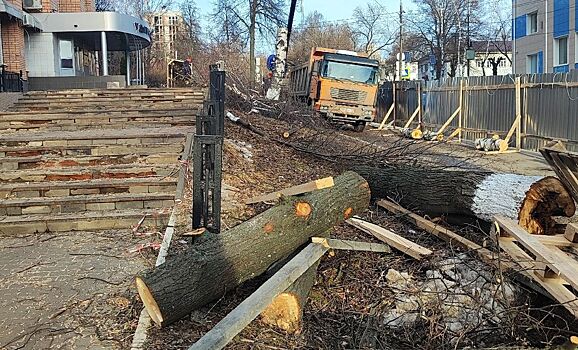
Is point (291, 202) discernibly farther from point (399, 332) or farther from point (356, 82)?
point (356, 82)

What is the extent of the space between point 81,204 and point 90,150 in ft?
6.93

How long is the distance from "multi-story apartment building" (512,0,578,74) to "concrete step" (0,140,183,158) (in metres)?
26.4

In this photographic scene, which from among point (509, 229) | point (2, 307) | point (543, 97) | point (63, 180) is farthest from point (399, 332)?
point (543, 97)

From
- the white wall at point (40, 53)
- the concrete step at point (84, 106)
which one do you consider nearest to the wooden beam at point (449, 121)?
the concrete step at point (84, 106)

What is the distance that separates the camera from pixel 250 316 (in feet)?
13.4

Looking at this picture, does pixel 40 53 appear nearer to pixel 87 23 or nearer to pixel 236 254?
pixel 87 23

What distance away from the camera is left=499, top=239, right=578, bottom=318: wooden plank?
429 centimetres

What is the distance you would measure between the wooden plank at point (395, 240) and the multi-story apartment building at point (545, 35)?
27691 mm

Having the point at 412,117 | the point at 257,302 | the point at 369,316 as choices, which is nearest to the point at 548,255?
the point at 369,316

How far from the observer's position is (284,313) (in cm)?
456

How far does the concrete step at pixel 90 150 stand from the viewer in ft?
32.1

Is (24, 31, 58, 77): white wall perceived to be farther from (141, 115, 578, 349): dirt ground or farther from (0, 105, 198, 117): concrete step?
(141, 115, 578, 349): dirt ground

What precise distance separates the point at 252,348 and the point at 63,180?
569 centimetres

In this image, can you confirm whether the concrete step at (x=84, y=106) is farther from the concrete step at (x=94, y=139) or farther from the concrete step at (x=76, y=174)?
the concrete step at (x=76, y=174)
